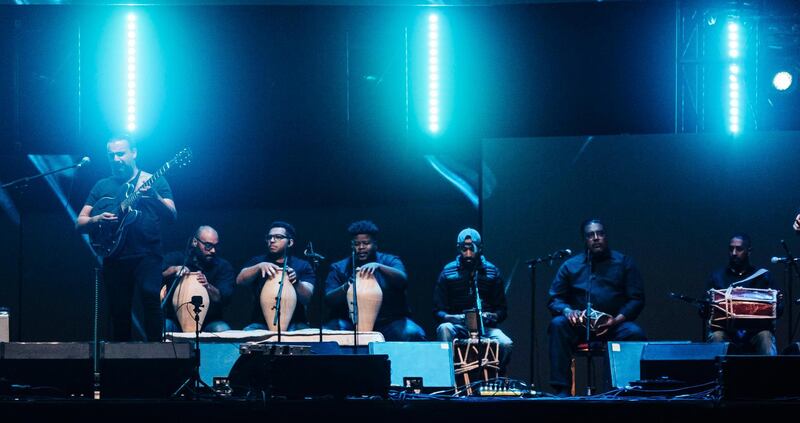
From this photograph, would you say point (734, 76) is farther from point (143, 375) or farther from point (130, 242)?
point (143, 375)

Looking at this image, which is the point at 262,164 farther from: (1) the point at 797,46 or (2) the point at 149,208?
(1) the point at 797,46

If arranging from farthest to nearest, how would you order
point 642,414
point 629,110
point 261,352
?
point 629,110
point 261,352
point 642,414

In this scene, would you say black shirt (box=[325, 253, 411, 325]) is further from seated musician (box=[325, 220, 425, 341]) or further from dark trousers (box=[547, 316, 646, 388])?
dark trousers (box=[547, 316, 646, 388])

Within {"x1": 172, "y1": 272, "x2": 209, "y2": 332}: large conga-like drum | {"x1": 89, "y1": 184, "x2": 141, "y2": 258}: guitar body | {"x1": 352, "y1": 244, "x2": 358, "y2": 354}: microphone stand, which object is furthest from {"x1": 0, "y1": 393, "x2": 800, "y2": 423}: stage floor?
{"x1": 172, "y1": 272, "x2": 209, "y2": 332}: large conga-like drum

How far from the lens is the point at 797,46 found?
9570 millimetres

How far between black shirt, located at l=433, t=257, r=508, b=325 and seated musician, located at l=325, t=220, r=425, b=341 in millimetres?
268

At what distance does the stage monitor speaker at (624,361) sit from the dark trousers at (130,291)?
2960mm

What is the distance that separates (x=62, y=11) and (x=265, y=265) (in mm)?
3104

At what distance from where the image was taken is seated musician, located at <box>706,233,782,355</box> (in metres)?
8.48

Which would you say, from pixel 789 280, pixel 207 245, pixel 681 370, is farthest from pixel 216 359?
pixel 789 280

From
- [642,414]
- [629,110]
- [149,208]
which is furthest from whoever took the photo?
[629,110]

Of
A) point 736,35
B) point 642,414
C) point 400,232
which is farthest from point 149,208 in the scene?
point 736,35

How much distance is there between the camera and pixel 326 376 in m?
6.19

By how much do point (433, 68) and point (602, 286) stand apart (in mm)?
2481
